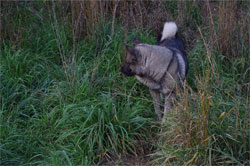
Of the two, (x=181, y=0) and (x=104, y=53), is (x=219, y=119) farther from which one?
(x=181, y=0)

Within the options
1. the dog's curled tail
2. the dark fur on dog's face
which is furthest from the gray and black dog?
the dog's curled tail

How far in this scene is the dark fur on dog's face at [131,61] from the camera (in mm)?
4070

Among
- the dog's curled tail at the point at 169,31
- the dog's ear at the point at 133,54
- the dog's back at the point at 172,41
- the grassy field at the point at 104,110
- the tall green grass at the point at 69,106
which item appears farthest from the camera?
the dog's curled tail at the point at 169,31

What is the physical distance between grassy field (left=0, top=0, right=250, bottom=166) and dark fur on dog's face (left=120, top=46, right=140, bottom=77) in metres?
0.31

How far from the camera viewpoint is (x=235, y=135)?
121 inches

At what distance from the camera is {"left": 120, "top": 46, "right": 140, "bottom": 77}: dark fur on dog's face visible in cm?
407

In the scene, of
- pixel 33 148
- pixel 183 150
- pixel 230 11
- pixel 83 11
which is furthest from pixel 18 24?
pixel 183 150

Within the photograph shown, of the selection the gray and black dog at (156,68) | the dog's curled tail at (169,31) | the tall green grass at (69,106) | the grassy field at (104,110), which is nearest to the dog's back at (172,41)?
the dog's curled tail at (169,31)

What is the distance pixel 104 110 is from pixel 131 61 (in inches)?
31.0

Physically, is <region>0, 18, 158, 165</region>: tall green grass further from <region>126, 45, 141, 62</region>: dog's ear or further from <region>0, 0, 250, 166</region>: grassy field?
<region>126, 45, 141, 62</region>: dog's ear

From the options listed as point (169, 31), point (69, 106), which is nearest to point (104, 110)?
point (69, 106)

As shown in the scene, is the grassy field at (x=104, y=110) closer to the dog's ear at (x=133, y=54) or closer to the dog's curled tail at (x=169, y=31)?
the dog's ear at (x=133, y=54)

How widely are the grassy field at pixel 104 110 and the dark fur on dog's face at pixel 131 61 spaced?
308 mm

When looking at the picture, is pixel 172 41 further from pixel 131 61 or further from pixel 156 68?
pixel 131 61
